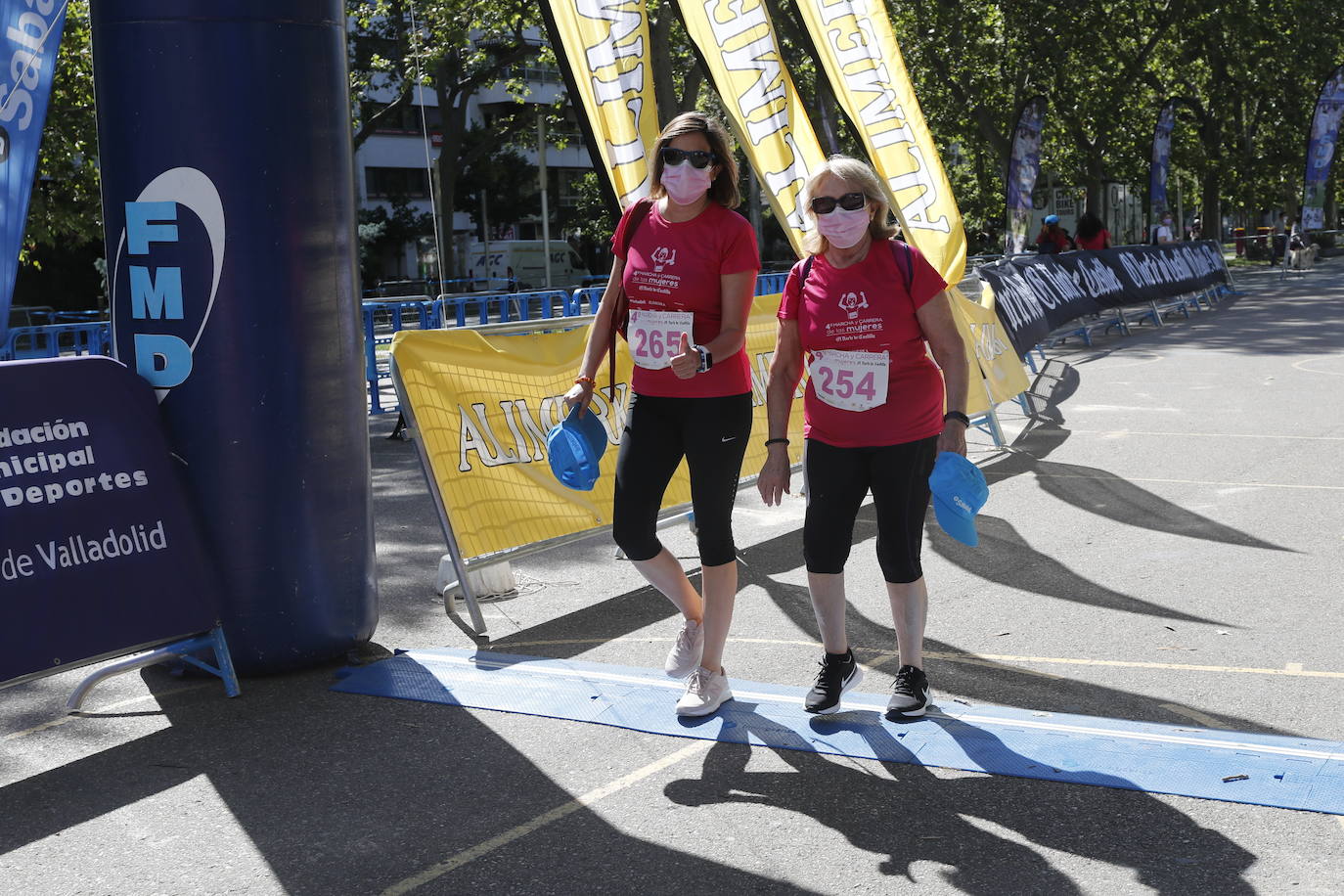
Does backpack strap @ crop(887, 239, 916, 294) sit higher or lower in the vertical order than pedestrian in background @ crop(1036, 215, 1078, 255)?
lower

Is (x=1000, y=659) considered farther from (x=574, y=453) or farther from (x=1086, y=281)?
(x=1086, y=281)

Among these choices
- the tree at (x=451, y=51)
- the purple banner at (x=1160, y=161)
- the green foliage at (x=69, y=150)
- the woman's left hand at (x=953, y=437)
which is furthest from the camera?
the purple banner at (x=1160, y=161)

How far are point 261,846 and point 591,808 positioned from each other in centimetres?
98

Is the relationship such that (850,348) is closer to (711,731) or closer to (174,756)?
(711,731)

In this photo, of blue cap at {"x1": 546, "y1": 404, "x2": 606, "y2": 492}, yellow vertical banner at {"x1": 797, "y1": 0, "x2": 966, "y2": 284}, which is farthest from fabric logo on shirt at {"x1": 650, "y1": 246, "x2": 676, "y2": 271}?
yellow vertical banner at {"x1": 797, "y1": 0, "x2": 966, "y2": 284}

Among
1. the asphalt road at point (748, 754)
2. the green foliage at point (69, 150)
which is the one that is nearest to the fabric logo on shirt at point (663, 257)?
the asphalt road at point (748, 754)

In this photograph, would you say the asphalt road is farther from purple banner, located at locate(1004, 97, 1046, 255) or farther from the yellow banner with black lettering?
purple banner, located at locate(1004, 97, 1046, 255)

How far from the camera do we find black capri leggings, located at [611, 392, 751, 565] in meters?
4.91

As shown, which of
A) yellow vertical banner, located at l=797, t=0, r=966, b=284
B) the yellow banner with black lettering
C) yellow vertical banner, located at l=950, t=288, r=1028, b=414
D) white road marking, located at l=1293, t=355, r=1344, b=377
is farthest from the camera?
white road marking, located at l=1293, t=355, r=1344, b=377

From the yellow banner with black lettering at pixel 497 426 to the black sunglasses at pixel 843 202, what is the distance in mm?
2049

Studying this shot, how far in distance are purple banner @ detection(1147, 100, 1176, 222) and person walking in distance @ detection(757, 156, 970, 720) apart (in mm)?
33120

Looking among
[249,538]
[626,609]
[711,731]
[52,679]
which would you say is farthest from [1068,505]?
[52,679]

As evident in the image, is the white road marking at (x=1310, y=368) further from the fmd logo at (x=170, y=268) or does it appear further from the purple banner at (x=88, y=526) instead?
the purple banner at (x=88, y=526)

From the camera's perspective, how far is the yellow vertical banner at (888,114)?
9.47m
